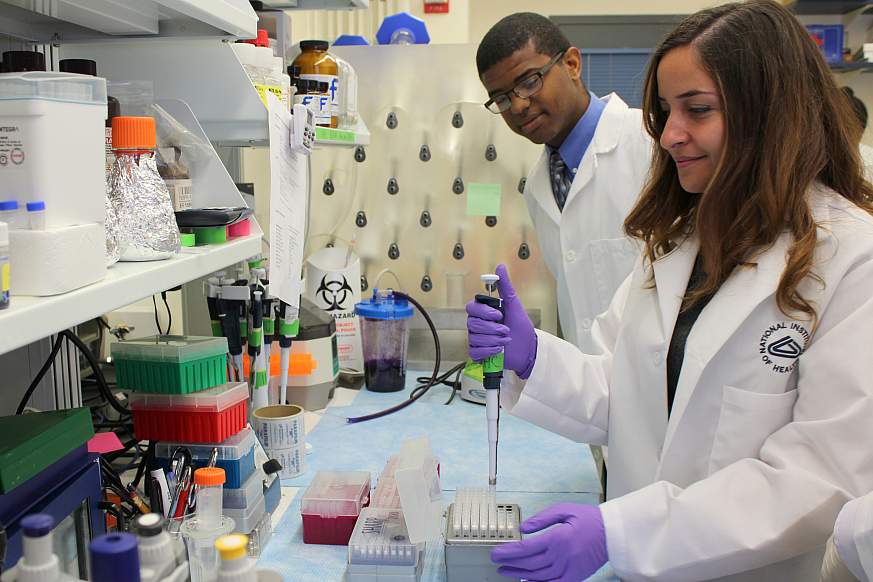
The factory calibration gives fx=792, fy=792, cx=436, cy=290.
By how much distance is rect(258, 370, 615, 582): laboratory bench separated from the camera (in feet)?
4.16

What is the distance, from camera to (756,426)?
1142 millimetres

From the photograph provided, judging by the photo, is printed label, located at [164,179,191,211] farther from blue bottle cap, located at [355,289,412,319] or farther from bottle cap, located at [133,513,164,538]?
blue bottle cap, located at [355,289,412,319]

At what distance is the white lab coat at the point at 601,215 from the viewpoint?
7.02 feet

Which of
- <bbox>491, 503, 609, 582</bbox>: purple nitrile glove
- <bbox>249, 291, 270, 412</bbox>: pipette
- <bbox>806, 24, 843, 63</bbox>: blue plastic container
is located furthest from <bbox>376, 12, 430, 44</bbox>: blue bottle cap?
<bbox>806, 24, 843, 63</bbox>: blue plastic container

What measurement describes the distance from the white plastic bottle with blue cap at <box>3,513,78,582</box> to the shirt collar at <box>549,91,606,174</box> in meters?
1.92

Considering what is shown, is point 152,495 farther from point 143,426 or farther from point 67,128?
point 67,128

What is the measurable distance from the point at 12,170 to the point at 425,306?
207cm

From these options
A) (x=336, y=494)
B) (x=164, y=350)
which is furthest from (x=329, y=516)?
(x=164, y=350)

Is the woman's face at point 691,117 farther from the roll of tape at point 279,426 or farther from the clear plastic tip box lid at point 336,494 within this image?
the roll of tape at point 279,426

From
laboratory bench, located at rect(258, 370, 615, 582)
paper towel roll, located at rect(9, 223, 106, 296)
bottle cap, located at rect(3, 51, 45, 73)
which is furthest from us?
laboratory bench, located at rect(258, 370, 615, 582)

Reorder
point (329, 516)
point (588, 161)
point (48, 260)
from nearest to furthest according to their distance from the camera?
point (48, 260)
point (329, 516)
point (588, 161)

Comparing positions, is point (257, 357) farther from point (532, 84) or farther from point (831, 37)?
point (831, 37)

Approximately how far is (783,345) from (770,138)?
300 millimetres

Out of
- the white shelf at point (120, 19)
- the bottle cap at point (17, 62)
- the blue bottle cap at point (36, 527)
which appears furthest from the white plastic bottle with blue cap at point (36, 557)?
the white shelf at point (120, 19)
